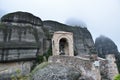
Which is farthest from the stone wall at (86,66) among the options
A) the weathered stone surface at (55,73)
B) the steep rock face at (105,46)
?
the steep rock face at (105,46)

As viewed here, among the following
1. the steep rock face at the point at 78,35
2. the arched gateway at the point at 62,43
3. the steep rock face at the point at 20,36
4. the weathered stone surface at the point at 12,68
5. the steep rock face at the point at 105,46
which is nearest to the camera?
the weathered stone surface at the point at 12,68

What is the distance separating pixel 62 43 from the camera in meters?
23.5

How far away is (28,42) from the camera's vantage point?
2256 cm

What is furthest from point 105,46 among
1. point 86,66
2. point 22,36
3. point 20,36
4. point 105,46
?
point 86,66

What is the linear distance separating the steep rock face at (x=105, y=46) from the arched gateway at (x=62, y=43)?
2662cm

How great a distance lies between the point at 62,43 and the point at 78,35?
8463 millimetres

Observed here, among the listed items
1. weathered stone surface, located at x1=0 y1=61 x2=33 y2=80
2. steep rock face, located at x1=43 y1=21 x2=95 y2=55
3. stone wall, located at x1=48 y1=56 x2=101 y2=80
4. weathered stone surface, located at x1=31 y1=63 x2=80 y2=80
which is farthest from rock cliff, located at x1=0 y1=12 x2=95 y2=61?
weathered stone surface, located at x1=31 y1=63 x2=80 y2=80

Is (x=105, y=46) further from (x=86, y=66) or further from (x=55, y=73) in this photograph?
(x=55, y=73)

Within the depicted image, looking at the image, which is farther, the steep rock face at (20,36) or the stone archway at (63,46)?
the stone archway at (63,46)

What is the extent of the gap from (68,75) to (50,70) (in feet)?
2.51

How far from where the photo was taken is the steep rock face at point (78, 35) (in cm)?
2838

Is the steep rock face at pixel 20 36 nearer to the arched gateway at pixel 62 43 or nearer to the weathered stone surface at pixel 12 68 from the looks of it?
the weathered stone surface at pixel 12 68

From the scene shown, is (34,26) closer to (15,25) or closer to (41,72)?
(15,25)

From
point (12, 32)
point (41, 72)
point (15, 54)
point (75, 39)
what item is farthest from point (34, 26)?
point (41, 72)
